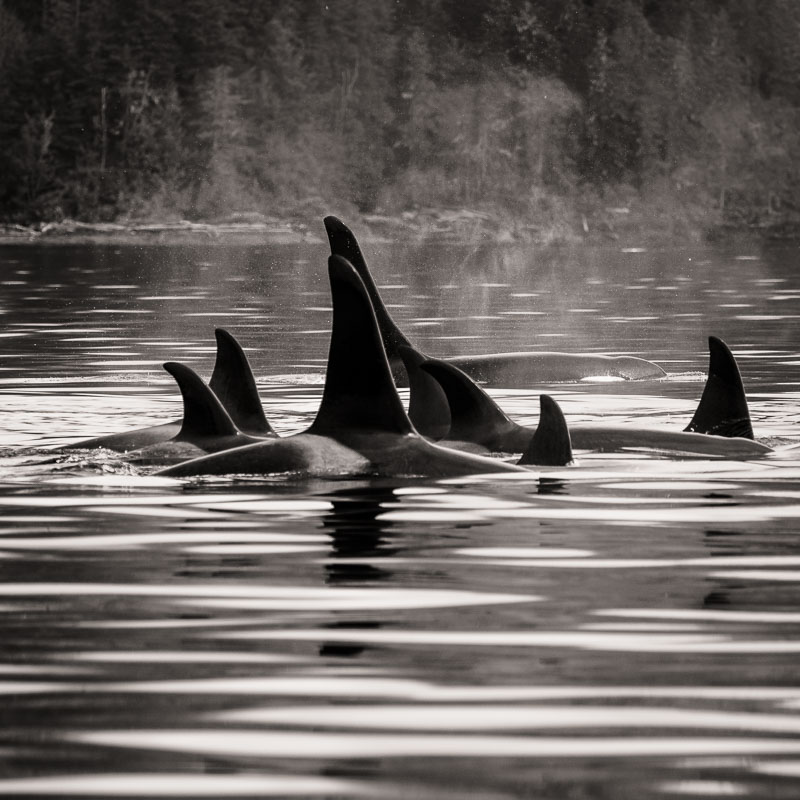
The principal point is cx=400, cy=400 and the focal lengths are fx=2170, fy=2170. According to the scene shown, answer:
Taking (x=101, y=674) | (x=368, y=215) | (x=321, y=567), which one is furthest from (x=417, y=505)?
(x=368, y=215)

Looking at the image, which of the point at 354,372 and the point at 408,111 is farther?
the point at 408,111

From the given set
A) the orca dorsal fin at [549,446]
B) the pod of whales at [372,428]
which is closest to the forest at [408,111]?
the pod of whales at [372,428]

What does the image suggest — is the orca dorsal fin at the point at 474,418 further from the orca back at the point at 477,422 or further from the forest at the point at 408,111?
the forest at the point at 408,111

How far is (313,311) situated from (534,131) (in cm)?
8471

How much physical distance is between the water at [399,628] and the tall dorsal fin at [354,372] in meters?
0.33

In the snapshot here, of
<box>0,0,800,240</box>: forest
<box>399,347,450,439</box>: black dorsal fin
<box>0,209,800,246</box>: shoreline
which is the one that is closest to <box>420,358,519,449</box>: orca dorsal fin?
<box>399,347,450,439</box>: black dorsal fin

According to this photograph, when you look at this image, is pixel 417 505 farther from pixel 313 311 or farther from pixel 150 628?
pixel 313 311

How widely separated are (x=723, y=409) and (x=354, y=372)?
384cm

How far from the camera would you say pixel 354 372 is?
11.0m

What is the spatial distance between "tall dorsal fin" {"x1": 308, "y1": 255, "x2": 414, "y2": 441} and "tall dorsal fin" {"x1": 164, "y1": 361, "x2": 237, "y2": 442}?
0.85 metres

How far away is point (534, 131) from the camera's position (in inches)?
4806

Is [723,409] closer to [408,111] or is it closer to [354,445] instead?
[354,445]

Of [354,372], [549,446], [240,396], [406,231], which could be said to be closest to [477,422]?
[549,446]

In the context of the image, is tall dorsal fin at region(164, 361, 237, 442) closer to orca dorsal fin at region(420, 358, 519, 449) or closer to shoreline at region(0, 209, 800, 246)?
orca dorsal fin at region(420, 358, 519, 449)
